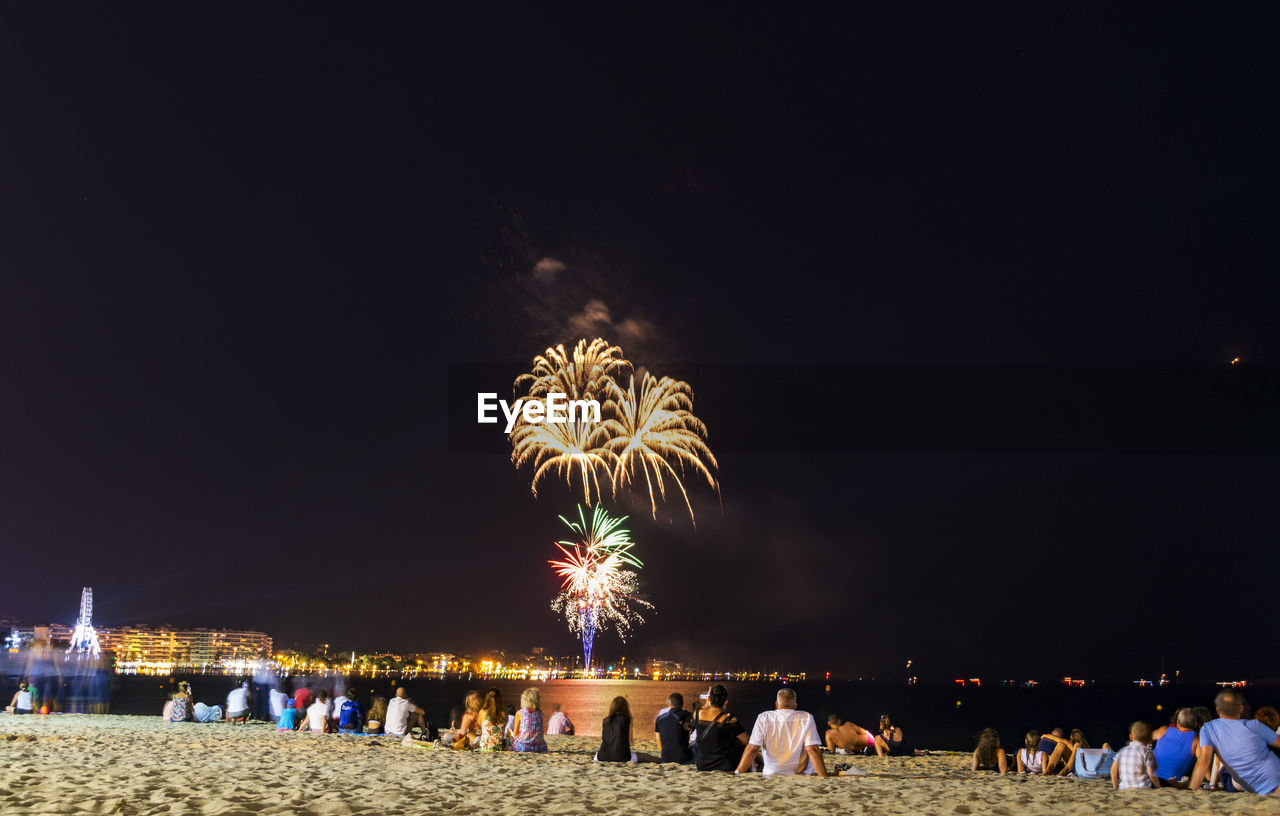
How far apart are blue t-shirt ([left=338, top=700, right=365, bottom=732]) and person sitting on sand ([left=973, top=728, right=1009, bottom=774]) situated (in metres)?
10.2

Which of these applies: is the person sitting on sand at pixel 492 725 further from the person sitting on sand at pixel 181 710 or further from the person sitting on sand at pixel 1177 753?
the person sitting on sand at pixel 181 710

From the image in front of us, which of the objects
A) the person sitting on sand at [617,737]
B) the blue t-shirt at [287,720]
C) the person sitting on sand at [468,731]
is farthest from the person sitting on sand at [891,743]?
the blue t-shirt at [287,720]

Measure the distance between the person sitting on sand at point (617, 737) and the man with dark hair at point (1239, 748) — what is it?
6.26m

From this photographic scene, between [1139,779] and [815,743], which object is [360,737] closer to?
[815,743]

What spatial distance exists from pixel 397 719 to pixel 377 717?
2.07m

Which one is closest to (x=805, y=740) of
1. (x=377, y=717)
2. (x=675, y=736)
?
(x=675, y=736)

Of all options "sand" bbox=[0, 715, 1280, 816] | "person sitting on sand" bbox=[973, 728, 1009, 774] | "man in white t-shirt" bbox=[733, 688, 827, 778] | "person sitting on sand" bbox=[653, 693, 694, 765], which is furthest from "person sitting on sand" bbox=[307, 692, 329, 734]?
"person sitting on sand" bbox=[973, 728, 1009, 774]

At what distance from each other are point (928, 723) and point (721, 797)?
244ft

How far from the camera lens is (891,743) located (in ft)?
55.3

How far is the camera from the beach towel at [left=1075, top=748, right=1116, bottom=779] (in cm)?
1227

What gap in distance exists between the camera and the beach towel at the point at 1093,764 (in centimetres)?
1227

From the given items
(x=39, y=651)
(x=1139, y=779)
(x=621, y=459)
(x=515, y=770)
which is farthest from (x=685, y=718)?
(x=39, y=651)

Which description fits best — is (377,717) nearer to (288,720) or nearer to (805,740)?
(288,720)

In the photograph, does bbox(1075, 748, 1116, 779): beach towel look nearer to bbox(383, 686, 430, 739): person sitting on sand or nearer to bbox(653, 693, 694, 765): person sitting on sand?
bbox(653, 693, 694, 765): person sitting on sand
